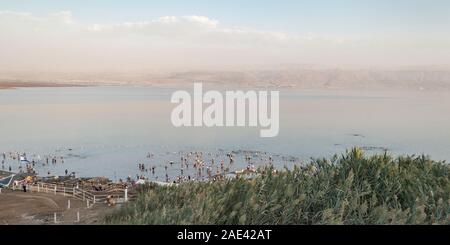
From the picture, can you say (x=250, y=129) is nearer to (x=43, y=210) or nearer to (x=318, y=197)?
(x=318, y=197)

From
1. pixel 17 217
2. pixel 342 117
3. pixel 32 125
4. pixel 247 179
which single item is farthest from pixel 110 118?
pixel 342 117

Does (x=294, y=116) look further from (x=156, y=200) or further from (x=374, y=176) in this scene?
(x=156, y=200)

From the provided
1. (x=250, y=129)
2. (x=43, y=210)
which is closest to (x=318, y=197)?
(x=250, y=129)

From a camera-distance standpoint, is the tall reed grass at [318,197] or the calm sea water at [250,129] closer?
the tall reed grass at [318,197]

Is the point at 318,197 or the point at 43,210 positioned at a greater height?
the point at 318,197

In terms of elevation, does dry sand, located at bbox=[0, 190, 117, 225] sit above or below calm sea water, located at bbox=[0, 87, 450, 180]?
below
